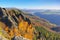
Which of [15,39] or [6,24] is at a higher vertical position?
[15,39]

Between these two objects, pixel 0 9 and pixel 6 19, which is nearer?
pixel 6 19

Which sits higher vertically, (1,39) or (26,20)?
(1,39)

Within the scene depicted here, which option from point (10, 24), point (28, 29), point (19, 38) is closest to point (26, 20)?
point (28, 29)

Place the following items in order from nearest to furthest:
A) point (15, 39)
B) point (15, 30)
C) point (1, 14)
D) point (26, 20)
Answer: point (15, 39), point (15, 30), point (1, 14), point (26, 20)

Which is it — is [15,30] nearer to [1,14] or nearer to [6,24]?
[6,24]

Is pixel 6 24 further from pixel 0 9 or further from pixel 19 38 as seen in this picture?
pixel 19 38

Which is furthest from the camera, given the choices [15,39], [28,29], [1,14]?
[28,29]

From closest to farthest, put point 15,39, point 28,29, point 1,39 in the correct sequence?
point 1,39 < point 15,39 < point 28,29

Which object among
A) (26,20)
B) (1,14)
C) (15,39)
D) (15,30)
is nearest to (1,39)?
(15,39)

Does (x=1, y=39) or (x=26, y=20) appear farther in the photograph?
(x=26, y=20)

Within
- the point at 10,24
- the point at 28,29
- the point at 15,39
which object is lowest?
the point at 28,29
